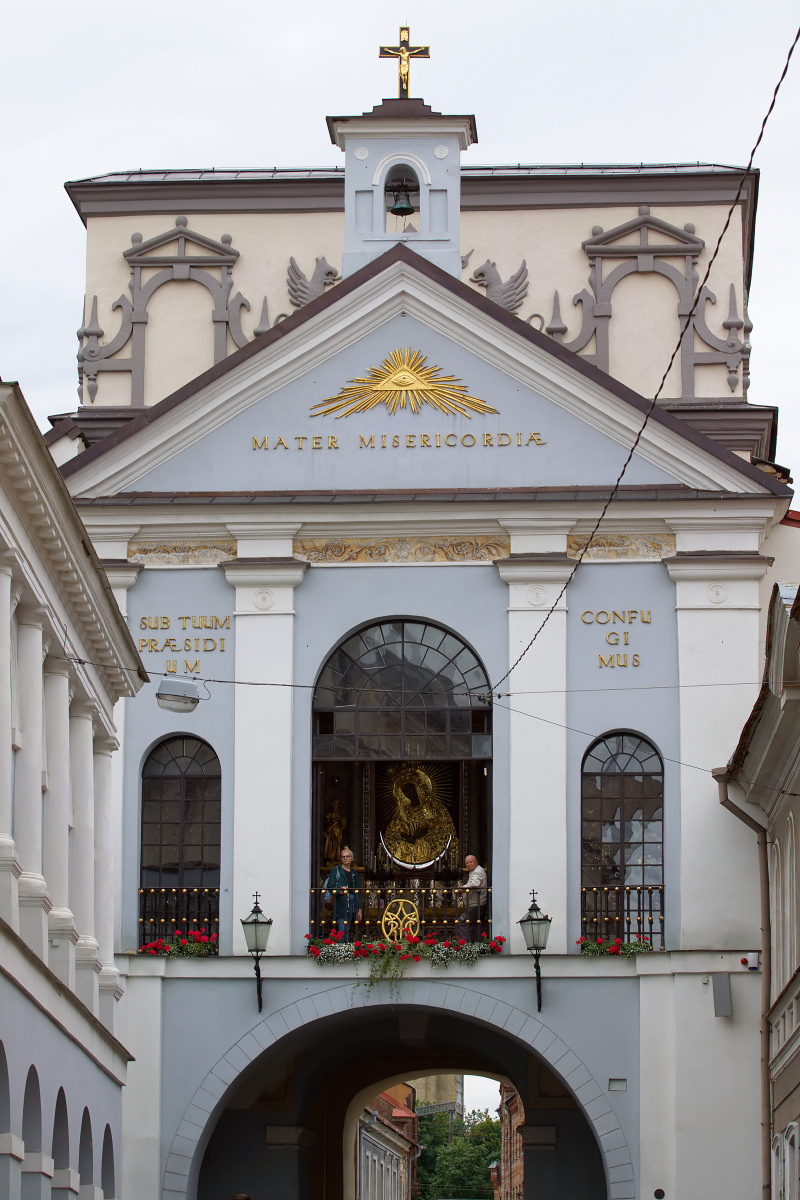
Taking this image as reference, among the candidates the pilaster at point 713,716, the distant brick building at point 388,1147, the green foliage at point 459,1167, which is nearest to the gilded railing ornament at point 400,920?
the pilaster at point 713,716

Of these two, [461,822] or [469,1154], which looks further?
[469,1154]

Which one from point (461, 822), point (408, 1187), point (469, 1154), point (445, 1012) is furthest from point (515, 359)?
point (469, 1154)

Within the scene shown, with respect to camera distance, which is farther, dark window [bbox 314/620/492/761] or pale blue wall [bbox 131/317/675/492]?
pale blue wall [bbox 131/317/675/492]

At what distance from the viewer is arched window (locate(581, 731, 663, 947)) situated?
83.5 feet

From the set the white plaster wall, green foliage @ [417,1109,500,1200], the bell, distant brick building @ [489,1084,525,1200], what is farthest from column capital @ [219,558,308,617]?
green foliage @ [417,1109,500,1200]

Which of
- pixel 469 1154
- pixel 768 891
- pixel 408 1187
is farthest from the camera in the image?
pixel 469 1154

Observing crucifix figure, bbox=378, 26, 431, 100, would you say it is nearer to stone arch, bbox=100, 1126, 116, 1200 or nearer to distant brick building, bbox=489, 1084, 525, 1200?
stone arch, bbox=100, 1126, 116, 1200

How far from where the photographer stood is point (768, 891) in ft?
79.9

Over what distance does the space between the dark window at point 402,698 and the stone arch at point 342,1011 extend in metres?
2.81

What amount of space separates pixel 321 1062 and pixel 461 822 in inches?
137

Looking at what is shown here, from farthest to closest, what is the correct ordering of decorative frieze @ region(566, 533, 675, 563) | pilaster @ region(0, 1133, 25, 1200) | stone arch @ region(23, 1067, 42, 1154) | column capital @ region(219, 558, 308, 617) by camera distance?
column capital @ region(219, 558, 308, 617) < decorative frieze @ region(566, 533, 675, 563) < stone arch @ region(23, 1067, 42, 1154) < pilaster @ region(0, 1133, 25, 1200)

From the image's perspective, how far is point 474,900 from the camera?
2584 centimetres

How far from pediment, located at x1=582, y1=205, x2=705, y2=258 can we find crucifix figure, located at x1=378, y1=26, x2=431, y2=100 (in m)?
4.29

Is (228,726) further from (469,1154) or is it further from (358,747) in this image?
(469,1154)
